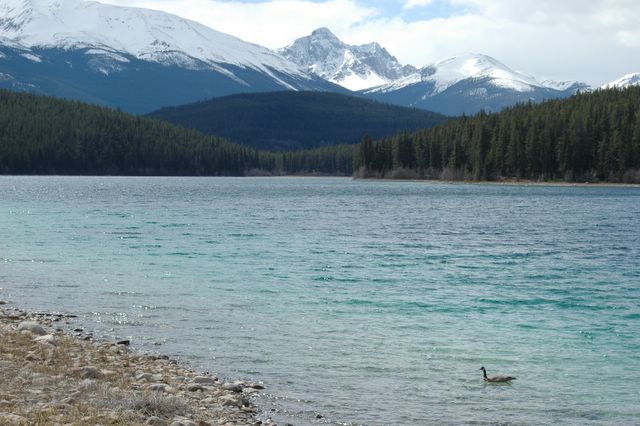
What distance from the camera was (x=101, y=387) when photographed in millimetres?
18719

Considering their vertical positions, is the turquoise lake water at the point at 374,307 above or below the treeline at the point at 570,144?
below

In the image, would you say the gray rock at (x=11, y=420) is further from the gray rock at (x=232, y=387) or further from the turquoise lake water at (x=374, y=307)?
the gray rock at (x=232, y=387)

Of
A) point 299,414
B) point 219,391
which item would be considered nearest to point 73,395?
point 219,391

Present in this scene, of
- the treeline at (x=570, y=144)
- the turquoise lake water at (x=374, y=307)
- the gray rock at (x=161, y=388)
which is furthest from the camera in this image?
the treeline at (x=570, y=144)

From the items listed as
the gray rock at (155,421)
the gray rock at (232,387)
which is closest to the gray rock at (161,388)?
Answer: the gray rock at (232,387)

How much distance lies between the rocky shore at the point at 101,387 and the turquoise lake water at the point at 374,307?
1236 mm

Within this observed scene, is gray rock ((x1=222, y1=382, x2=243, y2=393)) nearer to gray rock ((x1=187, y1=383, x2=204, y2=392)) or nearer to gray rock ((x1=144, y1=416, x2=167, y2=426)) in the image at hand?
gray rock ((x1=187, y1=383, x2=204, y2=392))

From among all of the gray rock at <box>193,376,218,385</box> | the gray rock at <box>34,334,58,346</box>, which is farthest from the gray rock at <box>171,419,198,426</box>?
the gray rock at <box>34,334,58,346</box>

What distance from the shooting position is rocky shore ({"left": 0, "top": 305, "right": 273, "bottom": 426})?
16.4m

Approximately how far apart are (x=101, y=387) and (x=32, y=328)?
25.9ft

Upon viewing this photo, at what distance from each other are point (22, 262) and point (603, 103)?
165 m

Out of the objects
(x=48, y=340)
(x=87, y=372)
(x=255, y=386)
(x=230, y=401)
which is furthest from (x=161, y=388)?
(x=48, y=340)

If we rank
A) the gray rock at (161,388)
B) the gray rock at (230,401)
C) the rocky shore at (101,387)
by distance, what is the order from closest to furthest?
the rocky shore at (101,387)
the gray rock at (230,401)
the gray rock at (161,388)

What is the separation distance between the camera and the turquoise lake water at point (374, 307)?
20.7m
